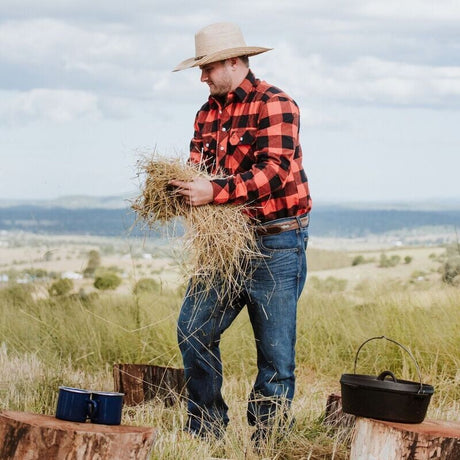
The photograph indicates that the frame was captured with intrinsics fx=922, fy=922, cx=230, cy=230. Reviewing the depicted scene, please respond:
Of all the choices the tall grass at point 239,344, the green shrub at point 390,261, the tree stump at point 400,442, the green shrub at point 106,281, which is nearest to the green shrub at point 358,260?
the green shrub at point 390,261

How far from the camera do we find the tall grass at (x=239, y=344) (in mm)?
5793

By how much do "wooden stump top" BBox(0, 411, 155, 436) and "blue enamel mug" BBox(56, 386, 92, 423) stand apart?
1.0 inches

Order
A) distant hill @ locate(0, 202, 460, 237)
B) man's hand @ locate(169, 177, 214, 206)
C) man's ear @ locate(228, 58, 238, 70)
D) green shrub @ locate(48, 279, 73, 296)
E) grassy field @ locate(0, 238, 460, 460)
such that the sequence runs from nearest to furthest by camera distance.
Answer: man's hand @ locate(169, 177, 214, 206)
man's ear @ locate(228, 58, 238, 70)
grassy field @ locate(0, 238, 460, 460)
green shrub @ locate(48, 279, 73, 296)
distant hill @ locate(0, 202, 460, 237)

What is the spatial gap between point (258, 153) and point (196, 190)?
0.36 m

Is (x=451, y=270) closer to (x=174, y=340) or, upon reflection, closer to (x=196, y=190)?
(x=174, y=340)

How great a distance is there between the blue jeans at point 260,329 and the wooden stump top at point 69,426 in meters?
1.04

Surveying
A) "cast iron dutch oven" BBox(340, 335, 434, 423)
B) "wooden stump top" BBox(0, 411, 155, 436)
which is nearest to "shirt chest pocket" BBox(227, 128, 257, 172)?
"cast iron dutch oven" BBox(340, 335, 434, 423)

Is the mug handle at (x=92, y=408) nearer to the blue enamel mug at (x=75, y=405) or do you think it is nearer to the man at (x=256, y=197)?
the blue enamel mug at (x=75, y=405)

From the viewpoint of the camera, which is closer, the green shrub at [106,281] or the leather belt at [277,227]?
the leather belt at [277,227]

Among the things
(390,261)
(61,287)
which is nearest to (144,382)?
(61,287)

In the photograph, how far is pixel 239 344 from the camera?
727cm

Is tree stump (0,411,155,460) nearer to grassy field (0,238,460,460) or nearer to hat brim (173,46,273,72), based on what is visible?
grassy field (0,238,460,460)

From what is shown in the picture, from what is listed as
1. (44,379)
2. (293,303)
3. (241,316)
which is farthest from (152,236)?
(241,316)

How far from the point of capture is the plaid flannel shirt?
174 inches
